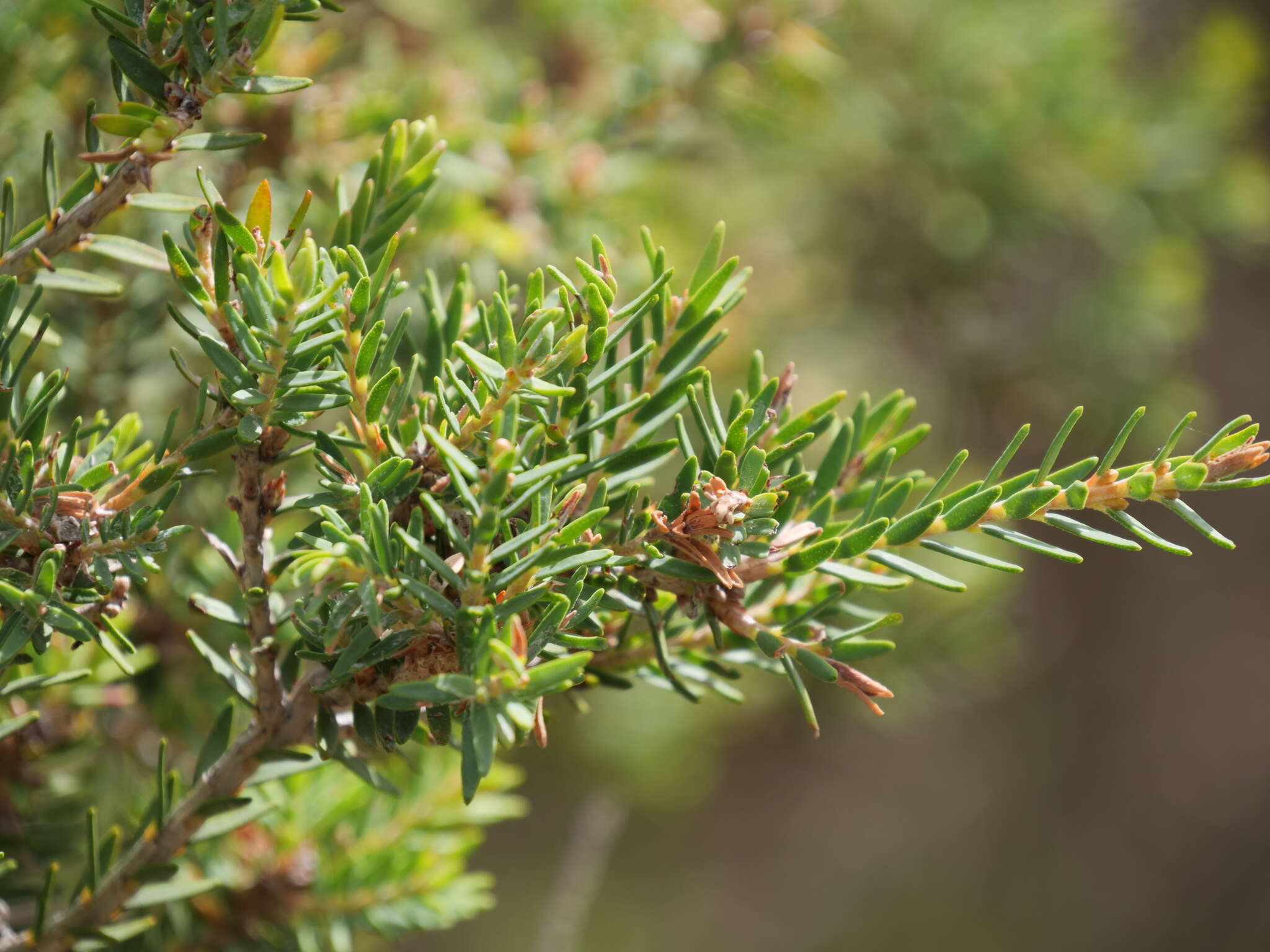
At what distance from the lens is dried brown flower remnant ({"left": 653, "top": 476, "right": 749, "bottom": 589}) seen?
24 cm

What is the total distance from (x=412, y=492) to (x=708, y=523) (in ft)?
0.29

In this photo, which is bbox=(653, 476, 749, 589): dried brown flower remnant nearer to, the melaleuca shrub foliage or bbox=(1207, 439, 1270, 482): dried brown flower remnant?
the melaleuca shrub foliage

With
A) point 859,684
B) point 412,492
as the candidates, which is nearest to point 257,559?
point 412,492

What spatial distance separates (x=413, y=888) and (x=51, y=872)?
0.18 m

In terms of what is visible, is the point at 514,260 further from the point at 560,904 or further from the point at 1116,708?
the point at 1116,708

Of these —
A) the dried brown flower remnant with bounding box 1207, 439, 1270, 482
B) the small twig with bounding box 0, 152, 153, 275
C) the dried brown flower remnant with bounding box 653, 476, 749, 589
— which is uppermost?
the dried brown flower remnant with bounding box 1207, 439, 1270, 482

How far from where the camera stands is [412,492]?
0.27 metres

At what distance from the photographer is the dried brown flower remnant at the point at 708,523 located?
24cm

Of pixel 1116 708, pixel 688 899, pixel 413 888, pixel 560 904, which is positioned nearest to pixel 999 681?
pixel 1116 708

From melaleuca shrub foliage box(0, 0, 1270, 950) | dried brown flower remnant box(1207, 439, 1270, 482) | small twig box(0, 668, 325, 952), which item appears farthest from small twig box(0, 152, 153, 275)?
dried brown flower remnant box(1207, 439, 1270, 482)

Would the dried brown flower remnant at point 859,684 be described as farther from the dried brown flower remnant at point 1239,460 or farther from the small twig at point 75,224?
the small twig at point 75,224

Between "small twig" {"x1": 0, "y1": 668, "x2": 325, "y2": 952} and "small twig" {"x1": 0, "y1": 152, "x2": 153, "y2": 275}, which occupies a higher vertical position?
"small twig" {"x1": 0, "y1": 152, "x2": 153, "y2": 275}

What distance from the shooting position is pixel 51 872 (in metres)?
0.32

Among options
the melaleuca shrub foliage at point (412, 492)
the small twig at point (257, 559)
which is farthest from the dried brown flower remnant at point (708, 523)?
the small twig at point (257, 559)
